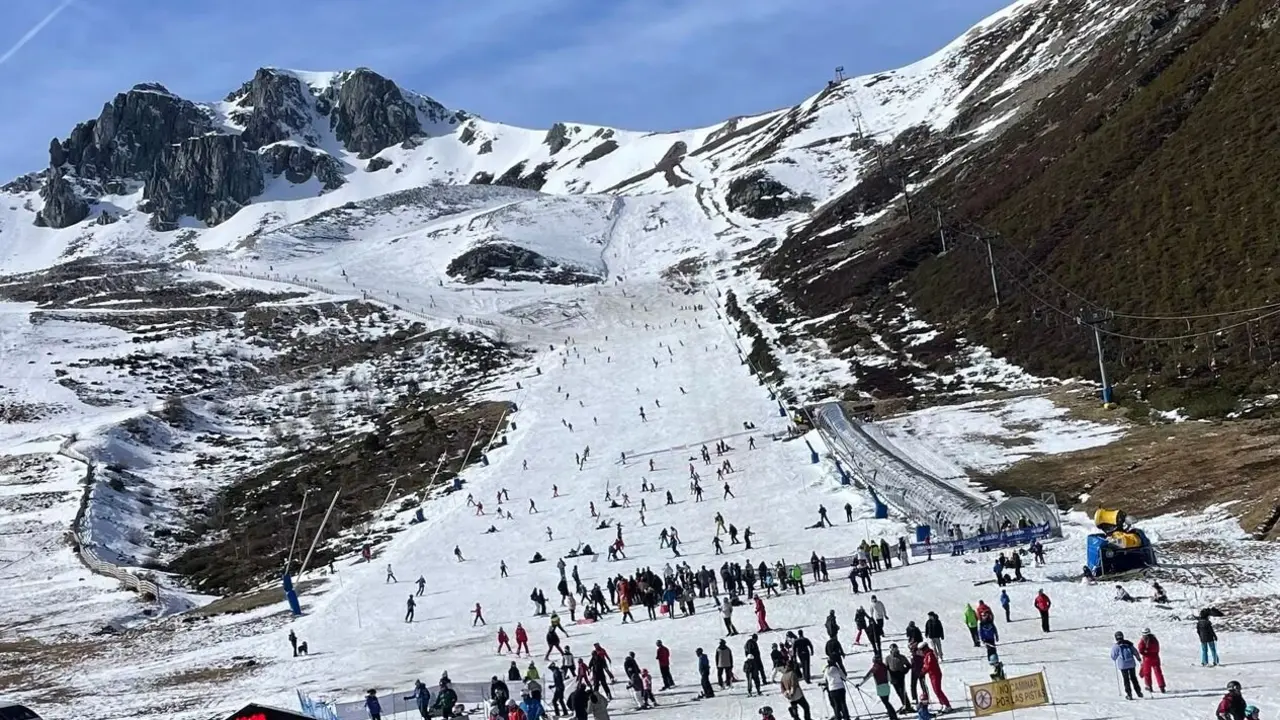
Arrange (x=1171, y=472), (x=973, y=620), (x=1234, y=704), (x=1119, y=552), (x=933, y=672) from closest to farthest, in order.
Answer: (x=1234, y=704) → (x=933, y=672) → (x=973, y=620) → (x=1119, y=552) → (x=1171, y=472)

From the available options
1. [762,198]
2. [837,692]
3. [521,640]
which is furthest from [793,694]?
[762,198]

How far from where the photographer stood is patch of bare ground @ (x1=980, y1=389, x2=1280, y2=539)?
30.4 m

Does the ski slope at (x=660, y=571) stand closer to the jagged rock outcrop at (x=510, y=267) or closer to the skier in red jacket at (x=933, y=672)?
the skier in red jacket at (x=933, y=672)

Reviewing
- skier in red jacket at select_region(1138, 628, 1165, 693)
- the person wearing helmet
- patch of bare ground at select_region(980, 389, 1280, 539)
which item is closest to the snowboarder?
skier in red jacket at select_region(1138, 628, 1165, 693)

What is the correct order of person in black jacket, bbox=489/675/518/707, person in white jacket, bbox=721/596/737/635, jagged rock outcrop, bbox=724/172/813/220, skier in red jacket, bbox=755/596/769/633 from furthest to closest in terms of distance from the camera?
jagged rock outcrop, bbox=724/172/813/220 < person in white jacket, bbox=721/596/737/635 < skier in red jacket, bbox=755/596/769/633 < person in black jacket, bbox=489/675/518/707

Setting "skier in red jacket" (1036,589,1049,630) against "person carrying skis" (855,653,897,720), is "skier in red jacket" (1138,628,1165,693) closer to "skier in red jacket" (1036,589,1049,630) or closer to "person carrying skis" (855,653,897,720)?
"person carrying skis" (855,653,897,720)

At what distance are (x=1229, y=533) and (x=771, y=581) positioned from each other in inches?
493

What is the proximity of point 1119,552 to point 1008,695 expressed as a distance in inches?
502

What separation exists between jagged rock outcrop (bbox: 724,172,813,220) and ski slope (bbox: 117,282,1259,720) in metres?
74.8

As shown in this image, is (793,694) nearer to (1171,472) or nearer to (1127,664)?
(1127,664)

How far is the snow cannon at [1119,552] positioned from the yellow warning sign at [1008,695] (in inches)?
479

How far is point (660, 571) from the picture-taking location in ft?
131

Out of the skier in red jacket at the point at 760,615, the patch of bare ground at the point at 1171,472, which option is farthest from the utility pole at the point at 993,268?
the skier in red jacket at the point at 760,615

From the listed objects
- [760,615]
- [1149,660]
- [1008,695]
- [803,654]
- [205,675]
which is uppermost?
[205,675]
